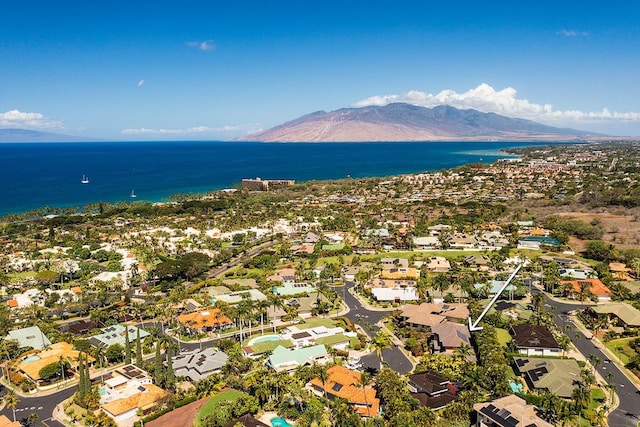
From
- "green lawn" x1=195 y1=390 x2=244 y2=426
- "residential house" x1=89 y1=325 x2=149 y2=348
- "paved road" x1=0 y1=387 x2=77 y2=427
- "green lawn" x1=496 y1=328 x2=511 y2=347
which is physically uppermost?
"green lawn" x1=195 y1=390 x2=244 y2=426

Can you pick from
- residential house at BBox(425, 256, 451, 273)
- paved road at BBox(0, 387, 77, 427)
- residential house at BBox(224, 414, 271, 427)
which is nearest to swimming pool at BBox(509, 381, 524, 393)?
residential house at BBox(224, 414, 271, 427)

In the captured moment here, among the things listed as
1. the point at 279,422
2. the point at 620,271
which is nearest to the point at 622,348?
the point at 620,271

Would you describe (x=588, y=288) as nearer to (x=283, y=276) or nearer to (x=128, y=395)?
(x=283, y=276)

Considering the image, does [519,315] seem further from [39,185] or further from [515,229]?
[39,185]

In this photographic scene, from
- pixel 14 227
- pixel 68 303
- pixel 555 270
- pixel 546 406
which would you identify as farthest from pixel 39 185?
pixel 546 406

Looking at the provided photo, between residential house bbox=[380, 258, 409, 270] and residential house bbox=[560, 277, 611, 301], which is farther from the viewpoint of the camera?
residential house bbox=[380, 258, 409, 270]

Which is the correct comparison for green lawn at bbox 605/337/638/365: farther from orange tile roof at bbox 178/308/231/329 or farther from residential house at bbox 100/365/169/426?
residential house at bbox 100/365/169/426
